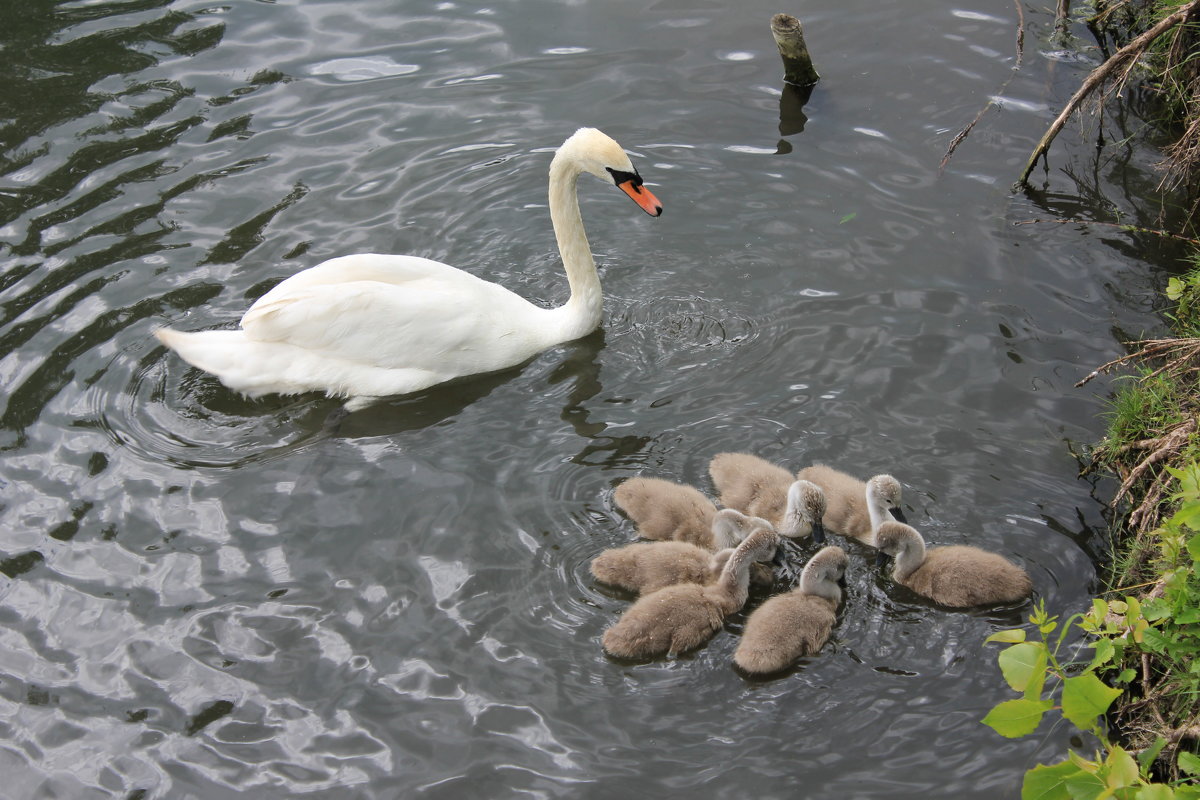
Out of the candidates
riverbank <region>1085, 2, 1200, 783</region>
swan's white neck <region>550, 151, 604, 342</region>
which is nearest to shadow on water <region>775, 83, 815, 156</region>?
swan's white neck <region>550, 151, 604, 342</region>

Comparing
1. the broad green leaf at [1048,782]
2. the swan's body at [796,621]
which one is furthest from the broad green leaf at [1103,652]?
the swan's body at [796,621]

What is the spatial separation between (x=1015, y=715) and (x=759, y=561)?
1936 mm

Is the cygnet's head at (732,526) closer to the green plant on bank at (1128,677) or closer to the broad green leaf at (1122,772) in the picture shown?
the green plant on bank at (1128,677)

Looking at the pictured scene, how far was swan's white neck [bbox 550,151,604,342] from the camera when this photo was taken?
23.3 ft

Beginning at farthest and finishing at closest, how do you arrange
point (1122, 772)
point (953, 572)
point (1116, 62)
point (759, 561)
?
point (1116, 62), point (759, 561), point (953, 572), point (1122, 772)

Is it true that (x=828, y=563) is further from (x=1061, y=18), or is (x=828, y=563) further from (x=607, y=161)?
(x=1061, y=18)

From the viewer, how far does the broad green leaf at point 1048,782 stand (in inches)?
137

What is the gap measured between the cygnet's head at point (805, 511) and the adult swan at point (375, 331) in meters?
2.28

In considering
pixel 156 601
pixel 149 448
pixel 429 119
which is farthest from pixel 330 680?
pixel 429 119

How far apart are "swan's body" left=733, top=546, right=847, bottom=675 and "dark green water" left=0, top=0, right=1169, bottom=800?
126mm

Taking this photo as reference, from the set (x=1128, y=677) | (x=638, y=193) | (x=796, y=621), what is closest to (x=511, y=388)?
(x=638, y=193)

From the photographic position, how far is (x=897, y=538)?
5.20 metres

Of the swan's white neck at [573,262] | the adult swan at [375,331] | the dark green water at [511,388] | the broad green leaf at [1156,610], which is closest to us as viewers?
the broad green leaf at [1156,610]

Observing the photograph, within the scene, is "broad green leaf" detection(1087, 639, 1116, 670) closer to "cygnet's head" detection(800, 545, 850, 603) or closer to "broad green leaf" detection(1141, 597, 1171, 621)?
"broad green leaf" detection(1141, 597, 1171, 621)
